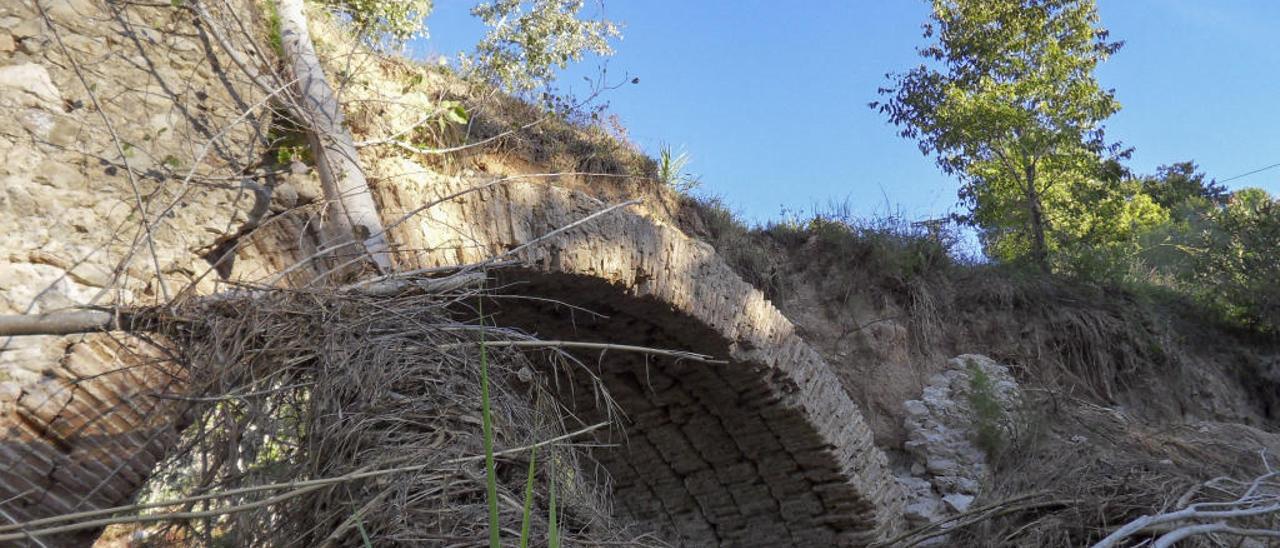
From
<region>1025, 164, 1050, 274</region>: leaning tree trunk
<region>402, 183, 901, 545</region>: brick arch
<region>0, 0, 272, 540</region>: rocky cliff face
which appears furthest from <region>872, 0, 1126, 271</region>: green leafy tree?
<region>0, 0, 272, 540</region>: rocky cliff face

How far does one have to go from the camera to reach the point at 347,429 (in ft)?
8.95

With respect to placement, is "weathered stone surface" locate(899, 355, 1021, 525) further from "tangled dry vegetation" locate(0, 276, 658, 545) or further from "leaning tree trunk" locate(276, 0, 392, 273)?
"tangled dry vegetation" locate(0, 276, 658, 545)

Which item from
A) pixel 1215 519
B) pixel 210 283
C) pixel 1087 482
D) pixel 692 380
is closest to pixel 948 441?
pixel 1087 482

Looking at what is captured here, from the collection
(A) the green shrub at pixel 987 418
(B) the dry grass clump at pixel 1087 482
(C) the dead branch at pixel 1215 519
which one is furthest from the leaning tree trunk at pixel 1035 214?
(C) the dead branch at pixel 1215 519

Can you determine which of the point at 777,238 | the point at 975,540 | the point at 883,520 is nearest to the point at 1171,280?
the point at 777,238

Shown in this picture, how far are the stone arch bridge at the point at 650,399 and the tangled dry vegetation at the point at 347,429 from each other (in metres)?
0.20

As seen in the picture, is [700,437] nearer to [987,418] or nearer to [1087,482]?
[987,418]

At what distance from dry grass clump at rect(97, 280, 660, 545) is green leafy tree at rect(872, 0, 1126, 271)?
358 inches

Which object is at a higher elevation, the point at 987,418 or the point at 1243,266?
the point at 1243,266

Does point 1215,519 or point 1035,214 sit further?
point 1035,214

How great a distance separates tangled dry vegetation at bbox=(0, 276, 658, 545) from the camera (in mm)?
2574

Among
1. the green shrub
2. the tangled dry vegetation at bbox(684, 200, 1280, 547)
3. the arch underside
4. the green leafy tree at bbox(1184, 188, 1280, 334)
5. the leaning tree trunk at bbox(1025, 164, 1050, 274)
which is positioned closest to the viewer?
A: the arch underside

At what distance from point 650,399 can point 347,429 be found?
4.17 m

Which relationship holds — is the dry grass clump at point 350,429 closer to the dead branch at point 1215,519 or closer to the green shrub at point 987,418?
the dead branch at point 1215,519
